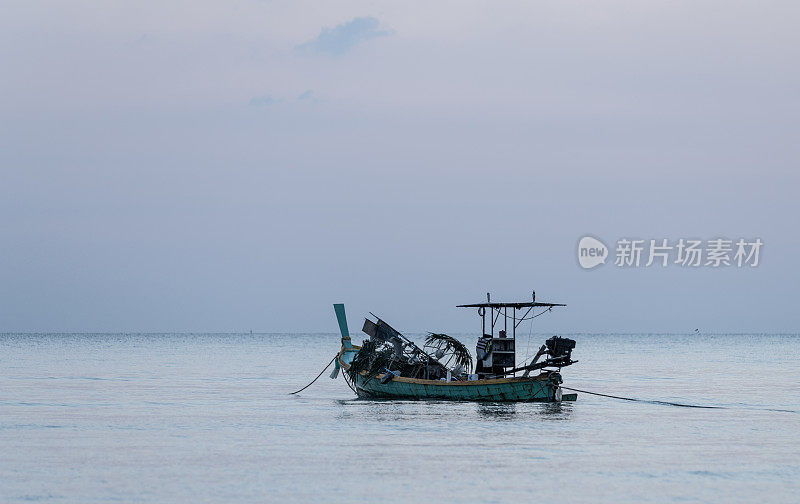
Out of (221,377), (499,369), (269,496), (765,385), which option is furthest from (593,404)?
(221,377)

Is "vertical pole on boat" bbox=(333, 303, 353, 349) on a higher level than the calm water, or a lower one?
higher

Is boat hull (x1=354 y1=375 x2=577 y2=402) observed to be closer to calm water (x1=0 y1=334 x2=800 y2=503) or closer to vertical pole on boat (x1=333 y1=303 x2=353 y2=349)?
calm water (x1=0 y1=334 x2=800 y2=503)

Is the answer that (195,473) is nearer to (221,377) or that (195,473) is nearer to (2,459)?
(2,459)

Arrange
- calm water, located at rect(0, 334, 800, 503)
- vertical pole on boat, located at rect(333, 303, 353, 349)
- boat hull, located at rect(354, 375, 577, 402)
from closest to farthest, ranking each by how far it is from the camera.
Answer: calm water, located at rect(0, 334, 800, 503)
boat hull, located at rect(354, 375, 577, 402)
vertical pole on boat, located at rect(333, 303, 353, 349)

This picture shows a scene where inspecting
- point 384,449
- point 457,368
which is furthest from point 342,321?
point 384,449

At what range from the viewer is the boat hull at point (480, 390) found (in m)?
43.4

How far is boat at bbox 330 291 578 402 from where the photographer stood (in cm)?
4369

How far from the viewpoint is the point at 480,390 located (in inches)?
1724

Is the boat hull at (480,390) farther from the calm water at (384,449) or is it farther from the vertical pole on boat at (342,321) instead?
the vertical pole on boat at (342,321)

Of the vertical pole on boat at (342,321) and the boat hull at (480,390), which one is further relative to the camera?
the vertical pole on boat at (342,321)

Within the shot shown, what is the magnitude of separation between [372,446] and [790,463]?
12.7 m

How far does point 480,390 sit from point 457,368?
7.48 ft

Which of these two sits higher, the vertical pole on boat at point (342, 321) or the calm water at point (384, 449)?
the vertical pole on boat at point (342, 321)

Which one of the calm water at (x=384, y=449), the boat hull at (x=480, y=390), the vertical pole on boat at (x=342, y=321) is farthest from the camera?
the vertical pole on boat at (x=342, y=321)
